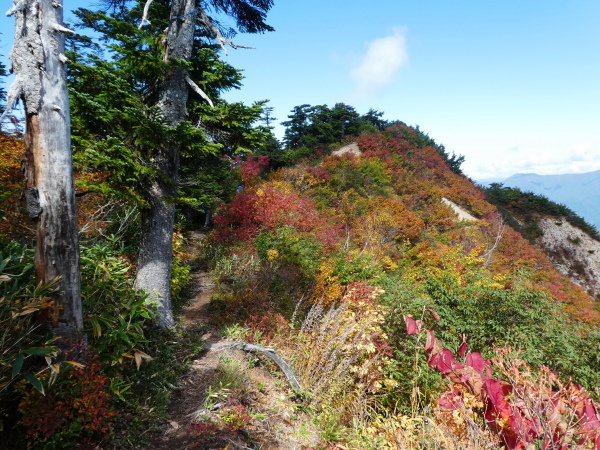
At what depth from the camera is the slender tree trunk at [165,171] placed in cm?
449

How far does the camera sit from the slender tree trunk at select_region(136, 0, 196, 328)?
14.7ft

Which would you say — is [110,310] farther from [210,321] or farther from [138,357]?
[210,321]

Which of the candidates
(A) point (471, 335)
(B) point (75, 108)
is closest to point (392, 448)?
(A) point (471, 335)

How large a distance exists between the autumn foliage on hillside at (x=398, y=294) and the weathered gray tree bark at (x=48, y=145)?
11.4ft

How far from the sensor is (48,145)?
8.13 feet

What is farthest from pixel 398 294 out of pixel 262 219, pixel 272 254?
pixel 262 219

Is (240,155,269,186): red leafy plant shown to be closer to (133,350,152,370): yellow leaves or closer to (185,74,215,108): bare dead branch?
(185,74,215,108): bare dead branch

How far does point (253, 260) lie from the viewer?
8445mm

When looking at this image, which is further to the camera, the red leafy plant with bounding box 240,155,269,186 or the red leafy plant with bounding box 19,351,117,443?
the red leafy plant with bounding box 240,155,269,186

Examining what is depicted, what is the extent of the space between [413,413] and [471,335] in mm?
1896

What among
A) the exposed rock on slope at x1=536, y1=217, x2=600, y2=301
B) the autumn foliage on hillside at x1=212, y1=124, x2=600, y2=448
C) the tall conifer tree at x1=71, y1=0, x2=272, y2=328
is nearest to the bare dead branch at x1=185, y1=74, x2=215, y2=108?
the tall conifer tree at x1=71, y1=0, x2=272, y2=328

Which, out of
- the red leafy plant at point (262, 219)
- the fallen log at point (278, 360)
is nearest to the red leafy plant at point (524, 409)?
the fallen log at point (278, 360)

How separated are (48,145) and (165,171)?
6.77 feet

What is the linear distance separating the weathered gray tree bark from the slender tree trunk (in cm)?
177
